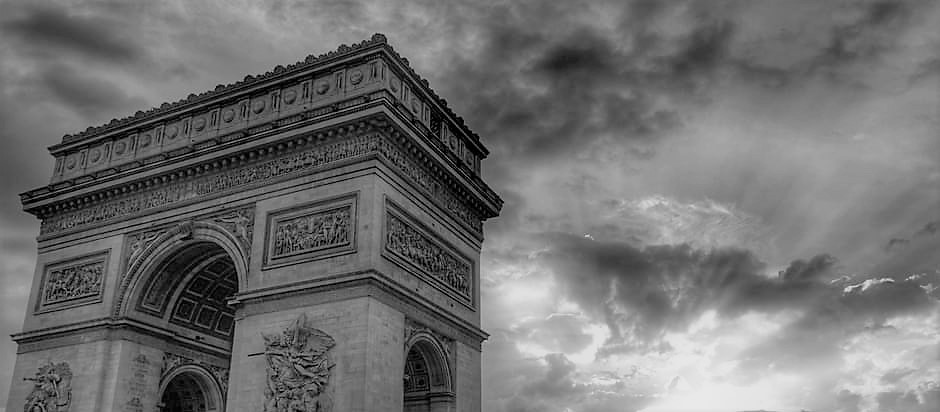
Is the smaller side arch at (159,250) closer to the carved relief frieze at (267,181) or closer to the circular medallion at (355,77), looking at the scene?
the carved relief frieze at (267,181)

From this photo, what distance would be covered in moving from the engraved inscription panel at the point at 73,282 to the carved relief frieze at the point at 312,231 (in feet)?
21.7

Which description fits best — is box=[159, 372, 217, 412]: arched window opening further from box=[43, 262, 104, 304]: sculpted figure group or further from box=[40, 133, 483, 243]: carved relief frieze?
box=[40, 133, 483, 243]: carved relief frieze

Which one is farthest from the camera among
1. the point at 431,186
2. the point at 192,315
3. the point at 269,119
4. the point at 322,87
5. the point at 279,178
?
the point at 192,315

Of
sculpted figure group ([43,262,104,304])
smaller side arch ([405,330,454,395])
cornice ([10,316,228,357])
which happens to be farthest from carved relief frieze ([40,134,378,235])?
smaller side arch ([405,330,454,395])

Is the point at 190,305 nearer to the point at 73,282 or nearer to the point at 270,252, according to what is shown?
the point at 73,282

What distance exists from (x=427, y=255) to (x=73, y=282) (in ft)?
37.1

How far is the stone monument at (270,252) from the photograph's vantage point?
22.2 m

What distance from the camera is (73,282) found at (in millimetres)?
27203

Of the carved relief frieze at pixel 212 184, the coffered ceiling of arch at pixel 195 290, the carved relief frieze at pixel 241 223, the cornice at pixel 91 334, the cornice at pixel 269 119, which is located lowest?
the cornice at pixel 91 334

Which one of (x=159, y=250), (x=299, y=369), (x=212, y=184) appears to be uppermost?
(x=212, y=184)

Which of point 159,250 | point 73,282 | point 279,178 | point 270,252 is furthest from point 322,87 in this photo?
point 73,282

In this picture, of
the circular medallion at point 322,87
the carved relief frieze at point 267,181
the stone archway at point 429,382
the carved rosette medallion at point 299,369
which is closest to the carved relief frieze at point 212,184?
the carved relief frieze at point 267,181

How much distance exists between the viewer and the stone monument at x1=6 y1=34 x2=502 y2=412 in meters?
22.2

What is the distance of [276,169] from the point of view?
2464cm
